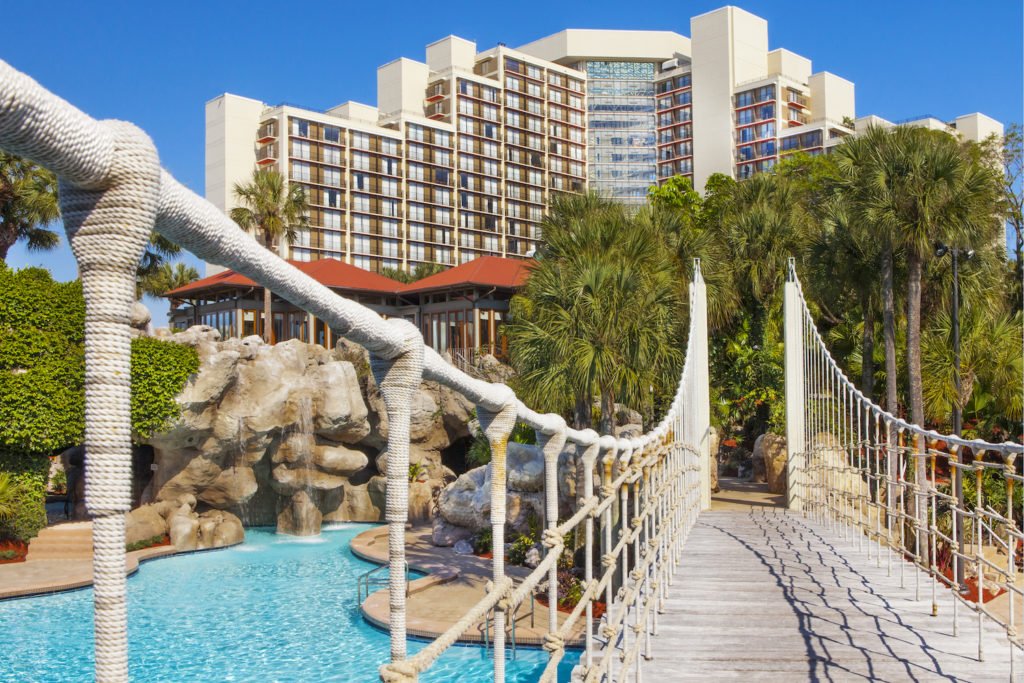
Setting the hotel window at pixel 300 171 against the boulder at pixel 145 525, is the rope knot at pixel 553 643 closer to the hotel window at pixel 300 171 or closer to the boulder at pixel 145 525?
the boulder at pixel 145 525

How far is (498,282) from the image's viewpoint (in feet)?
87.4

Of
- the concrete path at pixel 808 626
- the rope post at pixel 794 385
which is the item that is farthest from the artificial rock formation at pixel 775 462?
the concrete path at pixel 808 626

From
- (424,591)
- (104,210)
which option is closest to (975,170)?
(424,591)

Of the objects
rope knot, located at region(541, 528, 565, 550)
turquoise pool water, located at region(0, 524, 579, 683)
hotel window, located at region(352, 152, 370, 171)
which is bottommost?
turquoise pool water, located at region(0, 524, 579, 683)

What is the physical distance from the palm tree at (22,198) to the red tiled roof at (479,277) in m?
10.4

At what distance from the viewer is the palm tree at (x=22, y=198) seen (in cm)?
2158

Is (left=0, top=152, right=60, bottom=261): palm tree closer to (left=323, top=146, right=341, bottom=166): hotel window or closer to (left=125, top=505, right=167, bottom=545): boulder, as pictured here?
(left=125, top=505, right=167, bottom=545): boulder

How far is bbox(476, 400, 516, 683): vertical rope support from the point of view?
272 centimetres

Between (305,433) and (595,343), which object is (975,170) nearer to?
(595,343)

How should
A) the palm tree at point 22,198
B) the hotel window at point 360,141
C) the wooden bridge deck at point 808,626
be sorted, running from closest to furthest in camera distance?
the wooden bridge deck at point 808,626
the palm tree at point 22,198
the hotel window at point 360,141

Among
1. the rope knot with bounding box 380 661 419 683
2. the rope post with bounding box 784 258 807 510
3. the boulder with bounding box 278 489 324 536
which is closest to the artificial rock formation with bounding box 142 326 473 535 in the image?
the boulder with bounding box 278 489 324 536

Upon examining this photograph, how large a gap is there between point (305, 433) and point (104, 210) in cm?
1802

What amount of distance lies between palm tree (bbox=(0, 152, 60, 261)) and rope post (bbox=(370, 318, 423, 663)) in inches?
844

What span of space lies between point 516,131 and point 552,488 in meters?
58.6
